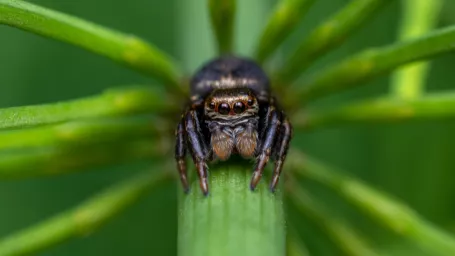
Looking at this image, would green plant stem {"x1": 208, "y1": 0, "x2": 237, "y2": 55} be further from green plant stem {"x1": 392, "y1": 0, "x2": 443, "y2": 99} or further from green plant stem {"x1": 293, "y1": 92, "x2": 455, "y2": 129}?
green plant stem {"x1": 392, "y1": 0, "x2": 443, "y2": 99}

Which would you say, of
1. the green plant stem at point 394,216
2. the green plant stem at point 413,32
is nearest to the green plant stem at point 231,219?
the green plant stem at point 394,216

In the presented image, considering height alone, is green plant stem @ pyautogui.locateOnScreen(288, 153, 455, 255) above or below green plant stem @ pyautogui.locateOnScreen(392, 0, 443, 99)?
below

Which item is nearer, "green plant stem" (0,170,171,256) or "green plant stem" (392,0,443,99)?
"green plant stem" (0,170,171,256)

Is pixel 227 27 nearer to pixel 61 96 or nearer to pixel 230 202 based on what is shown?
pixel 230 202

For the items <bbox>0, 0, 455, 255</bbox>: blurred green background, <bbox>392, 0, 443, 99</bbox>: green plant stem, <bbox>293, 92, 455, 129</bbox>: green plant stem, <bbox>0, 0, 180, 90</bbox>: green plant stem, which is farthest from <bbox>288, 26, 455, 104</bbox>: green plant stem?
<bbox>0, 0, 455, 255</bbox>: blurred green background

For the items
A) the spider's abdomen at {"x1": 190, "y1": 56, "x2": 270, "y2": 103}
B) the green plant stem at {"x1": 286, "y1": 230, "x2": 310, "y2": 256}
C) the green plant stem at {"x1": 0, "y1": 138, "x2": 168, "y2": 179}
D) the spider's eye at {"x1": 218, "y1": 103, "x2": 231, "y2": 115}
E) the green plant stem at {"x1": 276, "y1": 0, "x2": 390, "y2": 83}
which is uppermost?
the green plant stem at {"x1": 276, "y1": 0, "x2": 390, "y2": 83}

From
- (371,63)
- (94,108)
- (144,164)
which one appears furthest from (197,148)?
(144,164)
